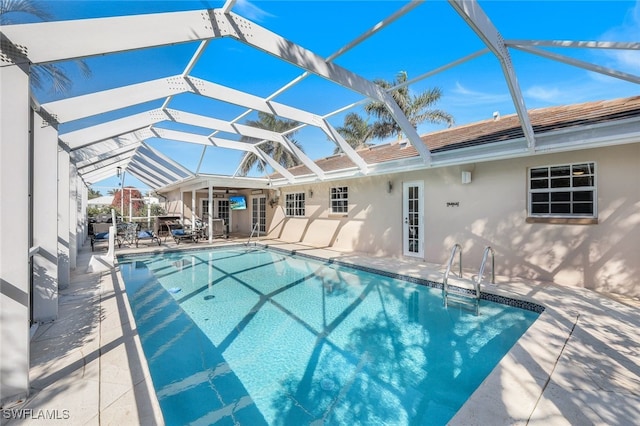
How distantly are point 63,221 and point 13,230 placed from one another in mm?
4307

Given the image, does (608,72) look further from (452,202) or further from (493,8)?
(452,202)

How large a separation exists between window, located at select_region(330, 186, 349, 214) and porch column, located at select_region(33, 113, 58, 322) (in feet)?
32.3

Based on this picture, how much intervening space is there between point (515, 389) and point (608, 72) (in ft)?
18.1

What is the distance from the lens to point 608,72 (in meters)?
4.84

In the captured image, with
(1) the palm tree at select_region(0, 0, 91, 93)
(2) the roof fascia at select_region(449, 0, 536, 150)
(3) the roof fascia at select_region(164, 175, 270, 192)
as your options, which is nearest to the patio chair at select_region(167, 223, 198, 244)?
(3) the roof fascia at select_region(164, 175, 270, 192)

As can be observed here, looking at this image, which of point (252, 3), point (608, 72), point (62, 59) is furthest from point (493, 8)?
point (62, 59)

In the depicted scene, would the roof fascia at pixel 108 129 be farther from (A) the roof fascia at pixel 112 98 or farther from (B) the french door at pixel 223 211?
(B) the french door at pixel 223 211

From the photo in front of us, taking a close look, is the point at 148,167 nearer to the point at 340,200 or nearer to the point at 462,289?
the point at 340,200

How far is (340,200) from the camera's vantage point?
42.6ft

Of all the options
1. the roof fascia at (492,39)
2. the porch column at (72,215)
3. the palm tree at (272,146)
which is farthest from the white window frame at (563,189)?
the palm tree at (272,146)

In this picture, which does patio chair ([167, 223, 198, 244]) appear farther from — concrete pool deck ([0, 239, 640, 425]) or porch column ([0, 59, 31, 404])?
porch column ([0, 59, 31, 404])

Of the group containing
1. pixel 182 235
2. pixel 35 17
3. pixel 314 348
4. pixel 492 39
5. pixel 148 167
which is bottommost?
pixel 314 348

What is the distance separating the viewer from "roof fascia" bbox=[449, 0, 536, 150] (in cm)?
408

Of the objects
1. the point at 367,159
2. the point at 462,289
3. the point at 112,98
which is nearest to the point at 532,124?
the point at 462,289
